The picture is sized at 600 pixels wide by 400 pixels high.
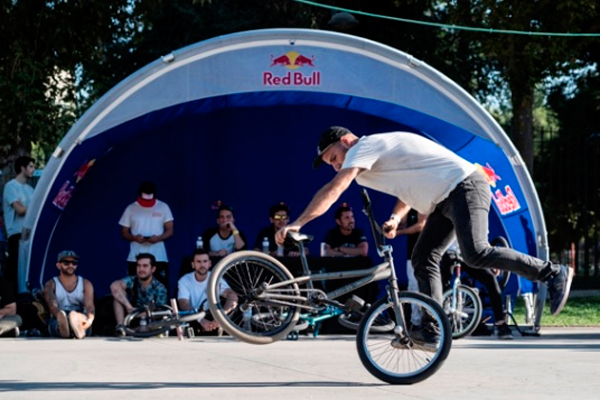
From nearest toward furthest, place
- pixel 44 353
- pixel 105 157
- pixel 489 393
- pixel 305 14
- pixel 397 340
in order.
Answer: pixel 489 393, pixel 397 340, pixel 44 353, pixel 105 157, pixel 305 14

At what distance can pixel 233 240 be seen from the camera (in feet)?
48.1

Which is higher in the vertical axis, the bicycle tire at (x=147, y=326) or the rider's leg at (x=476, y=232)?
the rider's leg at (x=476, y=232)

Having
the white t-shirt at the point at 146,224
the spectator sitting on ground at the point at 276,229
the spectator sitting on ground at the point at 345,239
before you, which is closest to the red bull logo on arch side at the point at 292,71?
the spectator sitting on ground at the point at 276,229

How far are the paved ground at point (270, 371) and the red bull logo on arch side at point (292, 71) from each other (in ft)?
10.5

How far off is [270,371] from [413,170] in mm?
1937

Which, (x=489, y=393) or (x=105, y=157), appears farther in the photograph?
(x=105, y=157)

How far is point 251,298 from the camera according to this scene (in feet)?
26.5

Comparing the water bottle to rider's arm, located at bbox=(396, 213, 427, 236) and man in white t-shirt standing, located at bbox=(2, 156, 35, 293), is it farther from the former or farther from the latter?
man in white t-shirt standing, located at bbox=(2, 156, 35, 293)

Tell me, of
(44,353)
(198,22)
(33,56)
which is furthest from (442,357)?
(198,22)

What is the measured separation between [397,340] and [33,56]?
10535mm

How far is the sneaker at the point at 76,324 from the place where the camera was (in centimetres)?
1284

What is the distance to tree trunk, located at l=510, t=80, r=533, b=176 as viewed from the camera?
19375 millimetres

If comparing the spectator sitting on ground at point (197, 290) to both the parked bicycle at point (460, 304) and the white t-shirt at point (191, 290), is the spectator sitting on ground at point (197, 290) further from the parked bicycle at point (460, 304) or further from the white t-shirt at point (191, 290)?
the parked bicycle at point (460, 304)

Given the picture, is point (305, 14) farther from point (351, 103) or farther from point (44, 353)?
point (44, 353)
